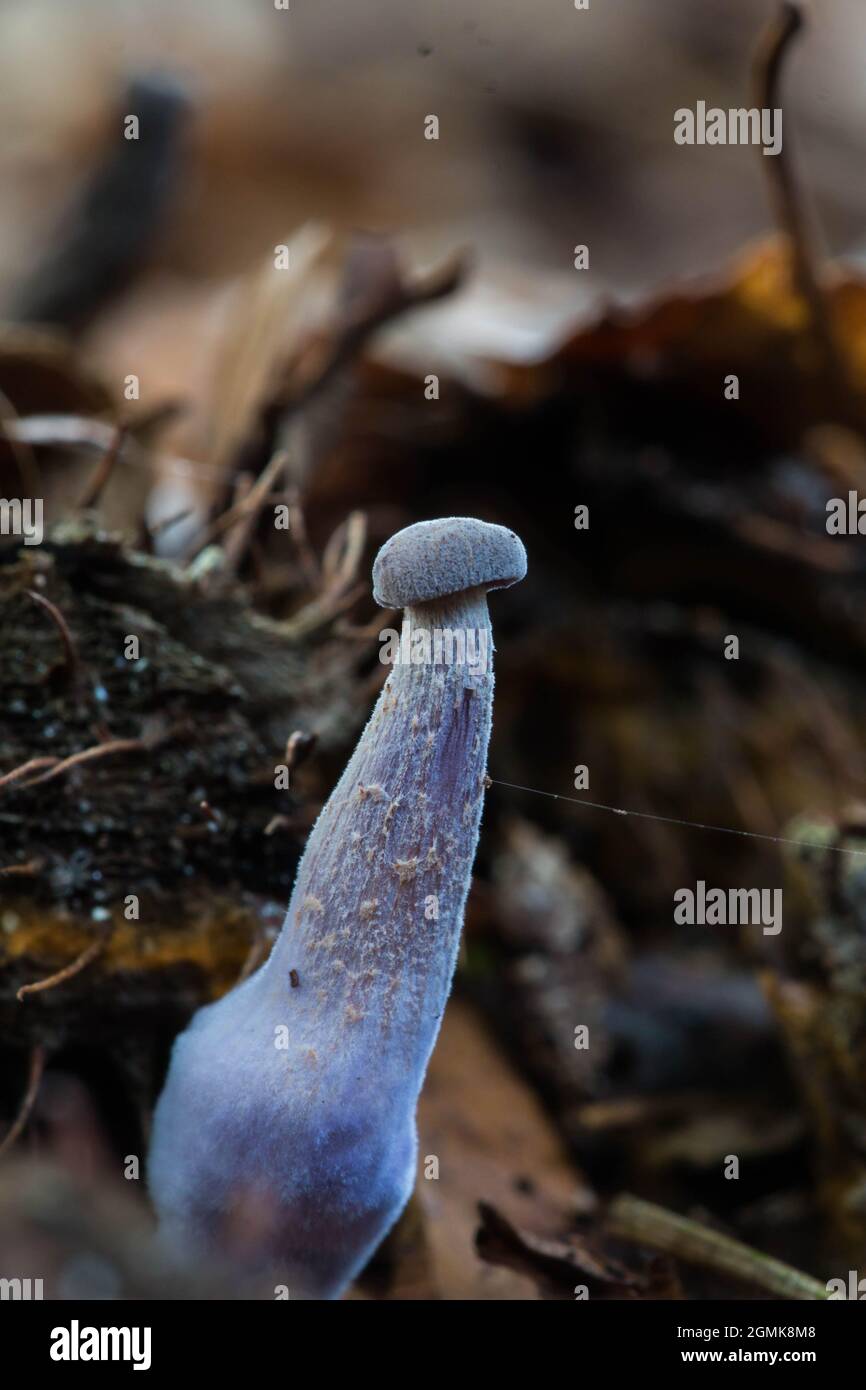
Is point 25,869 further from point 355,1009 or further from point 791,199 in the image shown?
point 791,199

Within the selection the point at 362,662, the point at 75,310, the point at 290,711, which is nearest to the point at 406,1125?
the point at 290,711

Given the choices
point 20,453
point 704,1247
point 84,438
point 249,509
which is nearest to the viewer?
point 704,1247

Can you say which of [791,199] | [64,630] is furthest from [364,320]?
[64,630]

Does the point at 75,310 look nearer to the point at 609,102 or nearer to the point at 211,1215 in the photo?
the point at 211,1215
